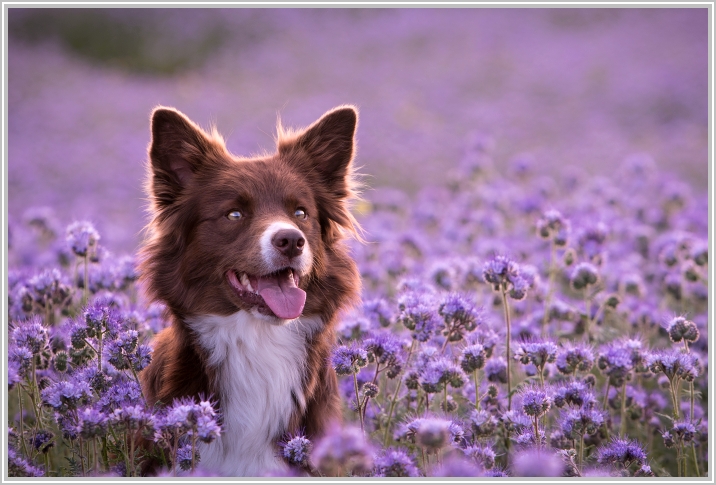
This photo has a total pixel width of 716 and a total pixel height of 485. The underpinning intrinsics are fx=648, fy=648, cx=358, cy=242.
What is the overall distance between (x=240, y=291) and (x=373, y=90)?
1405cm

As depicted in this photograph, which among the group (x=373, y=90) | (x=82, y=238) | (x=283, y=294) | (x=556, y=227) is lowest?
(x=283, y=294)

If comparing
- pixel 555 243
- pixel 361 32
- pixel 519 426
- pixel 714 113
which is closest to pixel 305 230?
pixel 519 426

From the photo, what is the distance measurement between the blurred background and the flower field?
1.65 m

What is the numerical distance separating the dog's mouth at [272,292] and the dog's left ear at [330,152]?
658 millimetres

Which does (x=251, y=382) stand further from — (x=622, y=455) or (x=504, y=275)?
(x=622, y=455)

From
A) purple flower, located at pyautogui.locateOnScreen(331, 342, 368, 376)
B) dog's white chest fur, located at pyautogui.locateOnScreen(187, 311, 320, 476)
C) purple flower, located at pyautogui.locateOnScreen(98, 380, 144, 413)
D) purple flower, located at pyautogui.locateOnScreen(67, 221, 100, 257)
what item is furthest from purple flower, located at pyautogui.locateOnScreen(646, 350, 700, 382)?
purple flower, located at pyautogui.locateOnScreen(67, 221, 100, 257)

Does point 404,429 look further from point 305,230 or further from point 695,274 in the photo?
point 695,274

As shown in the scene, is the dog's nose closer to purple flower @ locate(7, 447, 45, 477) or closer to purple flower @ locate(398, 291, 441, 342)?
purple flower @ locate(398, 291, 441, 342)

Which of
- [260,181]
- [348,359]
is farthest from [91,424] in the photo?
[260,181]

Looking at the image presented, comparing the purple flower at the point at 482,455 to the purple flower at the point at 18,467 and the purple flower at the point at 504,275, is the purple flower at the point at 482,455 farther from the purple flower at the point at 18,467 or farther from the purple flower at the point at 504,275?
the purple flower at the point at 18,467

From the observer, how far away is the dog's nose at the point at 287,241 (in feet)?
10.8

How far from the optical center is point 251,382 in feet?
11.8

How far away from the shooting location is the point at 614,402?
4.45 meters

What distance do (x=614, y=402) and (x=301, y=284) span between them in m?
2.39
